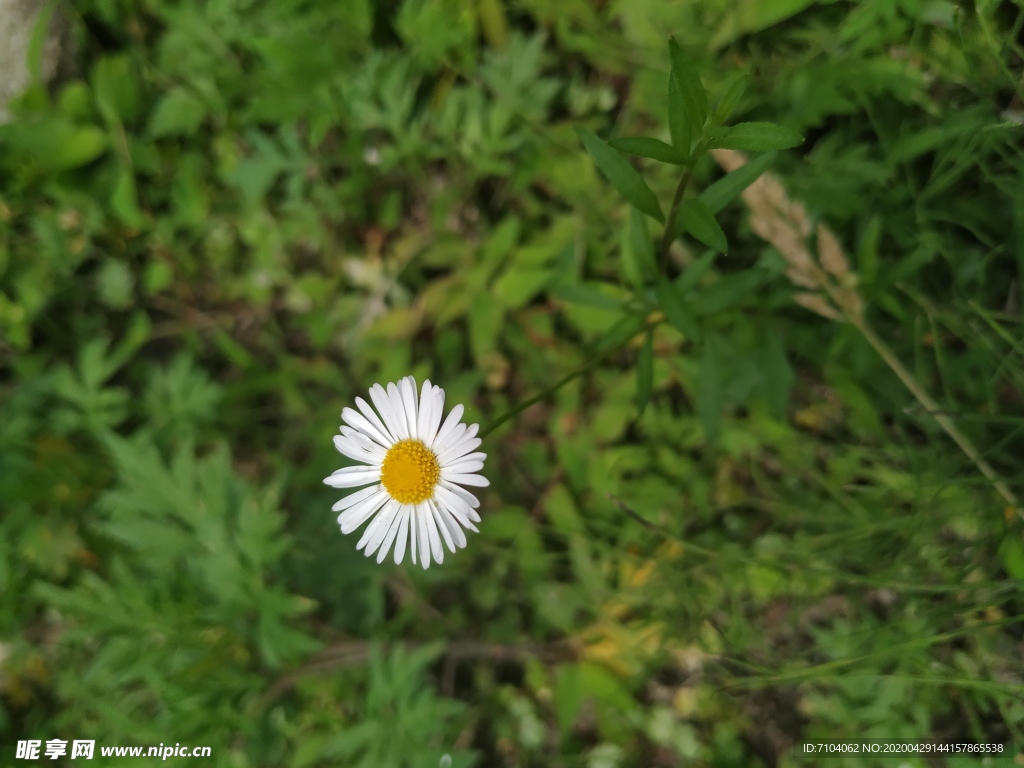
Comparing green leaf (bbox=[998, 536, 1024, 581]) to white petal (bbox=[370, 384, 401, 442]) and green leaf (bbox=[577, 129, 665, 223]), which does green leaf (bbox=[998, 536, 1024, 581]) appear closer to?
green leaf (bbox=[577, 129, 665, 223])

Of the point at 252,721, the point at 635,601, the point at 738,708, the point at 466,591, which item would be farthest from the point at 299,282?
the point at 738,708

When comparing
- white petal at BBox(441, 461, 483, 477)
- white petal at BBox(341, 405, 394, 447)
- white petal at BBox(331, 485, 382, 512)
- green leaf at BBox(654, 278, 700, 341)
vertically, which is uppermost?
green leaf at BBox(654, 278, 700, 341)

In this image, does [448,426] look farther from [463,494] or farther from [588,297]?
[588,297]

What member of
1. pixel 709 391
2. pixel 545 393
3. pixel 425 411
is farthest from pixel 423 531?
pixel 709 391

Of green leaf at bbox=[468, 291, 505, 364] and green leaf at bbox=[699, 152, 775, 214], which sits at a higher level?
green leaf at bbox=[468, 291, 505, 364]

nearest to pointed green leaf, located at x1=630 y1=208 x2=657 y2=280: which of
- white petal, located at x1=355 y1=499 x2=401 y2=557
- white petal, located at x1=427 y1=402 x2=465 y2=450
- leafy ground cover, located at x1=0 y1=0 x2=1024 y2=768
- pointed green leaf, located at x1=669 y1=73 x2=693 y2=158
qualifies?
leafy ground cover, located at x1=0 y1=0 x2=1024 y2=768

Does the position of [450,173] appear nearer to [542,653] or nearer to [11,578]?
[542,653]
